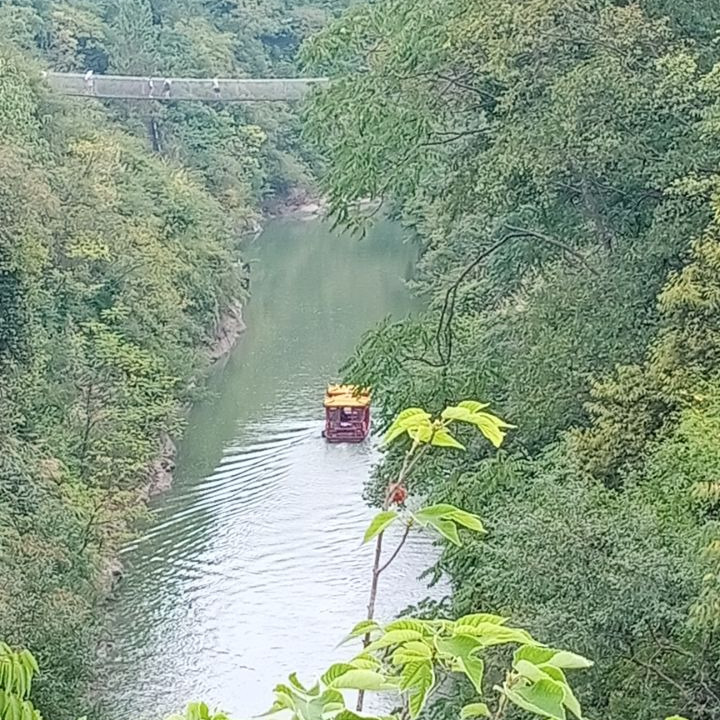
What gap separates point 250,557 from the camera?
1369 centimetres

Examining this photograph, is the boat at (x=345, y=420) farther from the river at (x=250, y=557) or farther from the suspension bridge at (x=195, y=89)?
the suspension bridge at (x=195, y=89)

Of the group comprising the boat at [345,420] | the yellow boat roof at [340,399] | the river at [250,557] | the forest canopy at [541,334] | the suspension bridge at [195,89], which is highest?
the suspension bridge at [195,89]

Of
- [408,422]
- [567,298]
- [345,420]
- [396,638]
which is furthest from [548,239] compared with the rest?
[345,420]

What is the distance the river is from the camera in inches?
448

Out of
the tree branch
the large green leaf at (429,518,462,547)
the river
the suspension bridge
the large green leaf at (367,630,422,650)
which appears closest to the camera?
the large green leaf at (367,630,422,650)

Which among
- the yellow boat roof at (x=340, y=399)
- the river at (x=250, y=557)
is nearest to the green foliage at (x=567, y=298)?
the river at (x=250, y=557)

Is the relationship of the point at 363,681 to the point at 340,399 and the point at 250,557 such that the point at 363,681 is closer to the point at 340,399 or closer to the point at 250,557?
the point at 250,557

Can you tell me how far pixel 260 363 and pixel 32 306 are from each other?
6682 mm

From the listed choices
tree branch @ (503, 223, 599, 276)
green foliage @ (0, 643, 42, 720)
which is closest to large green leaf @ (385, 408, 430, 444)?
green foliage @ (0, 643, 42, 720)

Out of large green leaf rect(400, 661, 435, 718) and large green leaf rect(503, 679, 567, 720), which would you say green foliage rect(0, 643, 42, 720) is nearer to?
large green leaf rect(400, 661, 435, 718)

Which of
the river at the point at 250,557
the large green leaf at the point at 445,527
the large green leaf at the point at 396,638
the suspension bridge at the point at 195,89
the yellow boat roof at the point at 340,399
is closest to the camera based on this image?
the large green leaf at the point at 396,638

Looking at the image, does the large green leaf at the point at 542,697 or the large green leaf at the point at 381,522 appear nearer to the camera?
the large green leaf at the point at 542,697

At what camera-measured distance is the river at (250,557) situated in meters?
11.4

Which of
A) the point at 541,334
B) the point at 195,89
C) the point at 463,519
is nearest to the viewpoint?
the point at 463,519
